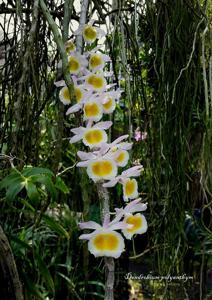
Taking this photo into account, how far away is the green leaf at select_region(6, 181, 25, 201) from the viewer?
0.75 m

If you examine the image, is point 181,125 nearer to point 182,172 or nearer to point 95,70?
point 182,172

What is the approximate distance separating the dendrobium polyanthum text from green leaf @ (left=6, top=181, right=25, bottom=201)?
17 centimetres

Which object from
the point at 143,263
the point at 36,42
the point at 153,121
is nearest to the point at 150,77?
the point at 153,121

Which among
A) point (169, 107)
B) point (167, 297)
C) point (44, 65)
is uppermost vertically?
point (44, 65)

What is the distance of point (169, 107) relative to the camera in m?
0.86

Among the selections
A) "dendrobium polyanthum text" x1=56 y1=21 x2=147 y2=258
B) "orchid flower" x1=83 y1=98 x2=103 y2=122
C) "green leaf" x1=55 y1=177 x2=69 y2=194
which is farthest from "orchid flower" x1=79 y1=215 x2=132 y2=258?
"green leaf" x1=55 y1=177 x2=69 y2=194

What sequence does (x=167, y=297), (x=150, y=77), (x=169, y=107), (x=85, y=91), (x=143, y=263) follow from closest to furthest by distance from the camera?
(x=85, y=91), (x=169, y=107), (x=167, y=297), (x=150, y=77), (x=143, y=263)

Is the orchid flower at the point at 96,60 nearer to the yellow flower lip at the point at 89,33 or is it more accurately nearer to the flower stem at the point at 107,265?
the yellow flower lip at the point at 89,33

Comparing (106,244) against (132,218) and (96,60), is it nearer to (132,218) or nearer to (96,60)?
(132,218)

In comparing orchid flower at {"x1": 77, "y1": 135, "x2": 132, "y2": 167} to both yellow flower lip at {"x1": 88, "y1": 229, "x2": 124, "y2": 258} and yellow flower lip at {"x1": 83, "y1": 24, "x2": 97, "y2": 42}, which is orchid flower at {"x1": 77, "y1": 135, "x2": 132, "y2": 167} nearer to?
yellow flower lip at {"x1": 88, "y1": 229, "x2": 124, "y2": 258}

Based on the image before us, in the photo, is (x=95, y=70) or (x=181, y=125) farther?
(x=181, y=125)

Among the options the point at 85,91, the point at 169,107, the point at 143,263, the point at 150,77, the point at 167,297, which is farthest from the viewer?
the point at 143,263

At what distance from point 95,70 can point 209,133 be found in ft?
0.98

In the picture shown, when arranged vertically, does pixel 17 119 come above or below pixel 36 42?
below
